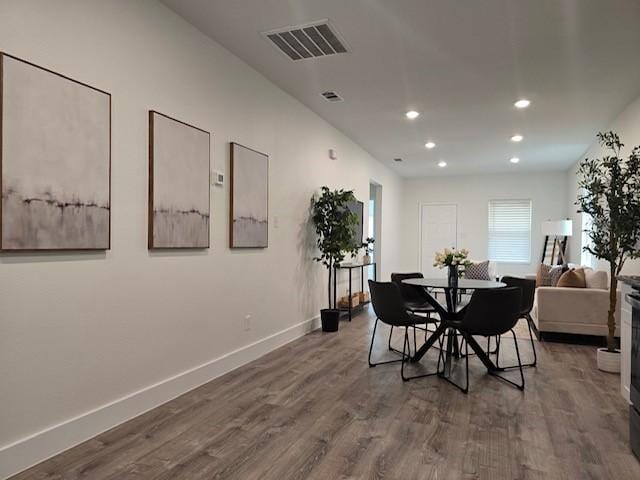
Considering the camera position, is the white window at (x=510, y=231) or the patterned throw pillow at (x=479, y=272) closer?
the patterned throw pillow at (x=479, y=272)

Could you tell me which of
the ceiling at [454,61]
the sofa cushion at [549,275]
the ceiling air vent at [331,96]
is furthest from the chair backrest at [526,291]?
the ceiling air vent at [331,96]

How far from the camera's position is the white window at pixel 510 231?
970cm

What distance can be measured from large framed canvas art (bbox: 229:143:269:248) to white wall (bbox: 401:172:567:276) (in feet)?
22.9

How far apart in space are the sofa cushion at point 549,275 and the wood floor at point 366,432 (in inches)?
89.3

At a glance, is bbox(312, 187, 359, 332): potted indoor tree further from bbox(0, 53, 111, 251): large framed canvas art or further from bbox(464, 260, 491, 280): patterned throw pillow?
bbox(464, 260, 491, 280): patterned throw pillow

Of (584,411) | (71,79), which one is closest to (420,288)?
(584,411)

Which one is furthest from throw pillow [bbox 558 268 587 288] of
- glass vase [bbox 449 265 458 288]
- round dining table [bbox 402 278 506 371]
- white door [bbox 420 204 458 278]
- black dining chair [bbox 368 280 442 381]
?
white door [bbox 420 204 458 278]

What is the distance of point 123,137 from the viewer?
2.69 metres

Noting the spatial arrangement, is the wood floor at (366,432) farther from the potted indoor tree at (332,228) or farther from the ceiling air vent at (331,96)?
the ceiling air vent at (331,96)

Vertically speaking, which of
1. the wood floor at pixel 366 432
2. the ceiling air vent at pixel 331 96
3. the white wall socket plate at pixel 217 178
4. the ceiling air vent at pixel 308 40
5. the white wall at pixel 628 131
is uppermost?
the ceiling air vent at pixel 308 40

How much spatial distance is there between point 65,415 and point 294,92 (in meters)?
3.68

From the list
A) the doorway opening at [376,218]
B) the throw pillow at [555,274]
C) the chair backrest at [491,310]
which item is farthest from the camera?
the doorway opening at [376,218]

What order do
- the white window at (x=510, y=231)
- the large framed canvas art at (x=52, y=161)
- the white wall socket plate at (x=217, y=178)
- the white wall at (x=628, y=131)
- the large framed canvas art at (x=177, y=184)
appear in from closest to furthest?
the large framed canvas art at (x=52, y=161), the large framed canvas art at (x=177, y=184), the white wall socket plate at (x=217, y=178), the white wall at (x=628, y=131), the white window at (x=510, y=231)

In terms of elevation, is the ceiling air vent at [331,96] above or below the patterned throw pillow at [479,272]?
above
